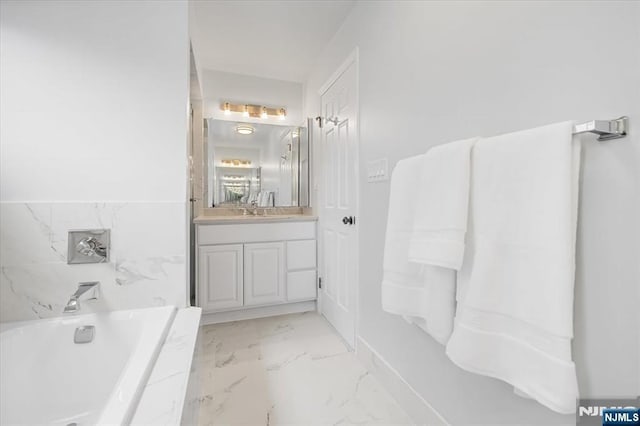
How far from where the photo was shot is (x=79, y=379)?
1196 mm

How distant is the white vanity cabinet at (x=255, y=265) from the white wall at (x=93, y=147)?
0.79m

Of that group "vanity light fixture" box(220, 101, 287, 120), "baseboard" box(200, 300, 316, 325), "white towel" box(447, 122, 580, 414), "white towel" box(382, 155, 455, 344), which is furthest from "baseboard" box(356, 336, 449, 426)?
"vanity light fixture" box(220, 101, 287, 120)

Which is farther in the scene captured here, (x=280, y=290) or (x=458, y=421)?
(x=280, y=290)

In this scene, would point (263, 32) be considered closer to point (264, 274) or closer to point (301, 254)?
point (301, 254)

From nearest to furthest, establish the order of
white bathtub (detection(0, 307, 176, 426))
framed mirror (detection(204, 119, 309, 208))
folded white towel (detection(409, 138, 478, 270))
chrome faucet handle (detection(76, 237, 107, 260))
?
folded white towel (detection(409, 138, 478, 270)), white bathtub (detection(0, 307, 176, 426)), chrome faucet handle (detection(76, 237, 107, 260)), framed mirror (detection(204, 119, 309, 208))

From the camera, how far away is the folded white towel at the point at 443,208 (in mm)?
853

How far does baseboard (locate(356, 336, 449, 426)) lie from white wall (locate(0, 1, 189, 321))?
44.5 inches

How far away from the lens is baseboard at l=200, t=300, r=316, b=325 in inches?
94.5

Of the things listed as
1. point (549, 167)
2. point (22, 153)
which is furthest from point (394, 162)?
point (22, 153)

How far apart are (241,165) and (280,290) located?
4.30ft

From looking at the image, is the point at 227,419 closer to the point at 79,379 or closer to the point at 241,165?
the point at 79,379

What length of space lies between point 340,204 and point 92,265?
1.53 metres

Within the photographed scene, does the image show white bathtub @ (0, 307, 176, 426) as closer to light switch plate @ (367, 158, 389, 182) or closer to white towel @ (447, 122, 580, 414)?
white towel @ (447, 122, 580, 414)

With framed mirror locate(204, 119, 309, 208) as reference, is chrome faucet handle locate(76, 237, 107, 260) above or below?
below
